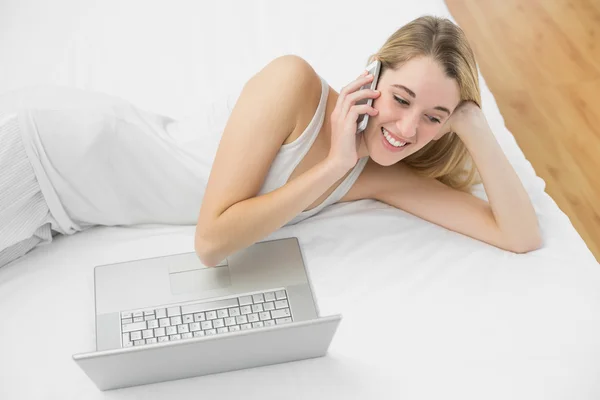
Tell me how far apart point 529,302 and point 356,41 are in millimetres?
974

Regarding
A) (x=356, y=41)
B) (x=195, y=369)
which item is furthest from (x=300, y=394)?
(x=356, y=41)

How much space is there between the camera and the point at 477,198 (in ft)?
5.44

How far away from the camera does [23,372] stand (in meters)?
1.31

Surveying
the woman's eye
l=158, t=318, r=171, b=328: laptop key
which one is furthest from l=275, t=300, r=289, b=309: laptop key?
the woman's eye

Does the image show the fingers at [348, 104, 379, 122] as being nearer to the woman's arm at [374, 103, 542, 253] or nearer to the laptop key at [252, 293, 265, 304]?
the woman's arm at [374, 103, 542, 253]

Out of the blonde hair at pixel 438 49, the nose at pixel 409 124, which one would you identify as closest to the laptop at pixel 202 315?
the nose at pixel 409 124

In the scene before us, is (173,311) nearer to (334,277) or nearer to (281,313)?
(281,313)

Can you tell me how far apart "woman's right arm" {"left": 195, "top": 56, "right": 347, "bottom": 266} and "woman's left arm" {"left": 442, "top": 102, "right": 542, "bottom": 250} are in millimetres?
381

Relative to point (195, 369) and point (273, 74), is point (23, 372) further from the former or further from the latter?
point (273, 74)

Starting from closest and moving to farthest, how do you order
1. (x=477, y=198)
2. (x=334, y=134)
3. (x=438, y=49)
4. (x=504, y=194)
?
(x=438, y=49)
(x=334, y=134)
(x=504, y=194)
(x=477, y=198)

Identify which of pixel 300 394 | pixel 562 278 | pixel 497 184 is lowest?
pixel 300 394

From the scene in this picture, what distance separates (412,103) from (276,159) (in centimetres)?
33

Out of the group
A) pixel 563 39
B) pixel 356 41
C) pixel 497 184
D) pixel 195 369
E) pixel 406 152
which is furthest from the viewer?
pixel 563 39

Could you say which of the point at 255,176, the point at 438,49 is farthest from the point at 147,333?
the point at 438,49
